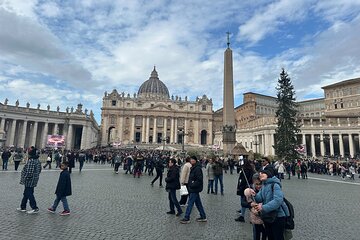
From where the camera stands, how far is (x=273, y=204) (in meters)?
3.16

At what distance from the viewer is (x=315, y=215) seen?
685cm

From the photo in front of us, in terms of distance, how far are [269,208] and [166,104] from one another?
82364mm

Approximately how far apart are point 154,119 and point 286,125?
56.3m

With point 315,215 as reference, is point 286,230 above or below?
above

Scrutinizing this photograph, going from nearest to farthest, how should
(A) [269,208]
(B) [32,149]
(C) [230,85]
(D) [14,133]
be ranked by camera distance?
1. (A) [269,208]
2. (B) [32,149]
3. (C) [230,85]
4. (D) [14,133]

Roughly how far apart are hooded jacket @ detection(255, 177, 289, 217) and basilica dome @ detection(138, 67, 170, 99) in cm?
8991

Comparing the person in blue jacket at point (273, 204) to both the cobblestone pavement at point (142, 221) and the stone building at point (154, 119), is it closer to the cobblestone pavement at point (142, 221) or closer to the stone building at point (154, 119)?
the cobblestone pavement at point (142, 221)

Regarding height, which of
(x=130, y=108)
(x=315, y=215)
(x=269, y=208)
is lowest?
(x=315, y=215)

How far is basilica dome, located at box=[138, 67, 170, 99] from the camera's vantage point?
9350cm

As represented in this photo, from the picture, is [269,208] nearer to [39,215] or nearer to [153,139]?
[39,215]

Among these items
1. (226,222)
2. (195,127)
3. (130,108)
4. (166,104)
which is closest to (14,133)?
(130,108)

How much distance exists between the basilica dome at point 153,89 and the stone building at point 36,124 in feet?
102

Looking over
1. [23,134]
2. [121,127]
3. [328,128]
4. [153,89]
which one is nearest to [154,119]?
[121,127]

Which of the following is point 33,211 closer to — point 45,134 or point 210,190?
point 210,190
